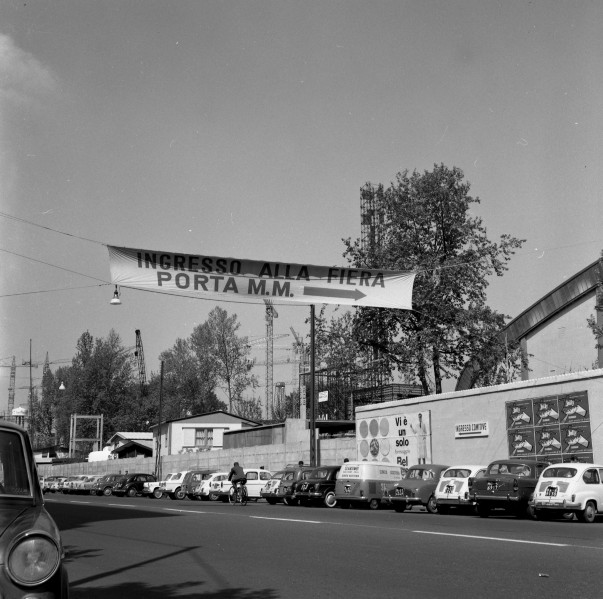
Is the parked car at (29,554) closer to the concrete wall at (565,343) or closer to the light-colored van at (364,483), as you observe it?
the light-colored van at (364,483)

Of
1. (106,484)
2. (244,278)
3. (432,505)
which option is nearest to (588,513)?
(432,505)

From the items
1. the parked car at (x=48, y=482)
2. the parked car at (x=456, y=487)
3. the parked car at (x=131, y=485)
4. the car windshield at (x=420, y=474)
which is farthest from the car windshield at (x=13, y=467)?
the parked car at (x=48, y=482)

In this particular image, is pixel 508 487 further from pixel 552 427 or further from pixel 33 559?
pixel 33 559

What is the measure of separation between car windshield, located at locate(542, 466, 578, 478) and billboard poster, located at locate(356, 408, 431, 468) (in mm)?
15091

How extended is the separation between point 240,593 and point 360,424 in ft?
112

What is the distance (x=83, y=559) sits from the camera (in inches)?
450

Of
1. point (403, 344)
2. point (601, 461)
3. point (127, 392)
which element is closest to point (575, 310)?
point (403, 344)

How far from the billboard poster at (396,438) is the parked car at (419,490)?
10.1m

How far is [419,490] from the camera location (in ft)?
82.8

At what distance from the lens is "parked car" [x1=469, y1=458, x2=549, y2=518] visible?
21797 millimetres

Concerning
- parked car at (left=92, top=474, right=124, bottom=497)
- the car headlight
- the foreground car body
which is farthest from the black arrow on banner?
parked car at (left=92, top=474, right=124, bottom=497)

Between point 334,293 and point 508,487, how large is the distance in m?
8.60

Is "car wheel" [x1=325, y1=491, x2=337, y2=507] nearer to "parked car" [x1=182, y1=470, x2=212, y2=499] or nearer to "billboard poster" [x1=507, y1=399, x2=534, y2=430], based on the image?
"billboard poster" [x1=507, y1=399, x2=534, y2=430]

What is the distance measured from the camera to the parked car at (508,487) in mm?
21797
